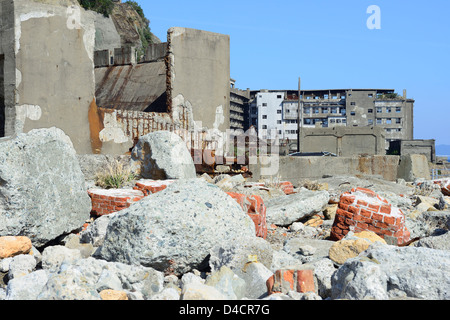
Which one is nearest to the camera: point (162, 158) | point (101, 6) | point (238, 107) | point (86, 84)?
point (162, 158)

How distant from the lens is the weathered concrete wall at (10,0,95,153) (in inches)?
347

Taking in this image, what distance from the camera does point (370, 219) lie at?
16.8ft

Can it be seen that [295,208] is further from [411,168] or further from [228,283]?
[411,168]

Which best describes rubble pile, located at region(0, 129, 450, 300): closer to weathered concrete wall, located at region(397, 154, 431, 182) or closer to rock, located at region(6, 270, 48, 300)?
rock, located at region(6, 270, 48, 300)

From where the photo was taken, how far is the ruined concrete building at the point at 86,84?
346 inches

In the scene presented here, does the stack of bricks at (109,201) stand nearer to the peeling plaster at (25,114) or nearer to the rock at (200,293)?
the rock at (200,293)

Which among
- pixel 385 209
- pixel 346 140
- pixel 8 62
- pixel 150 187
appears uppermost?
pixel 8 62

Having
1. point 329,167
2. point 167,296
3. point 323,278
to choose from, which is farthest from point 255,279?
point 329,167

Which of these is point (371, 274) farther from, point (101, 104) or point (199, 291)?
point (101, 104)

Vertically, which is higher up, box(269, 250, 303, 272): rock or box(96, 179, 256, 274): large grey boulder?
box(96, 179, 256, 274): large grey boulder

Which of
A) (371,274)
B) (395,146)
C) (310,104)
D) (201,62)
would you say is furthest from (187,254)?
(310,104)

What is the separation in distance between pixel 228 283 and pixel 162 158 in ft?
16.9

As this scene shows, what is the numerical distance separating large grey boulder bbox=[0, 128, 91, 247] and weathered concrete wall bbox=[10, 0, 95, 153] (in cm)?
433

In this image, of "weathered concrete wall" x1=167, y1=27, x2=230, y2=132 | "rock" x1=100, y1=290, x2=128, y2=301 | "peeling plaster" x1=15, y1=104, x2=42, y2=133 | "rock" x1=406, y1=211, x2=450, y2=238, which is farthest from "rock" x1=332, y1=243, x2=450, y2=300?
"weathered concrete wall" x1=167, y1=27, x2=230, y2=132
